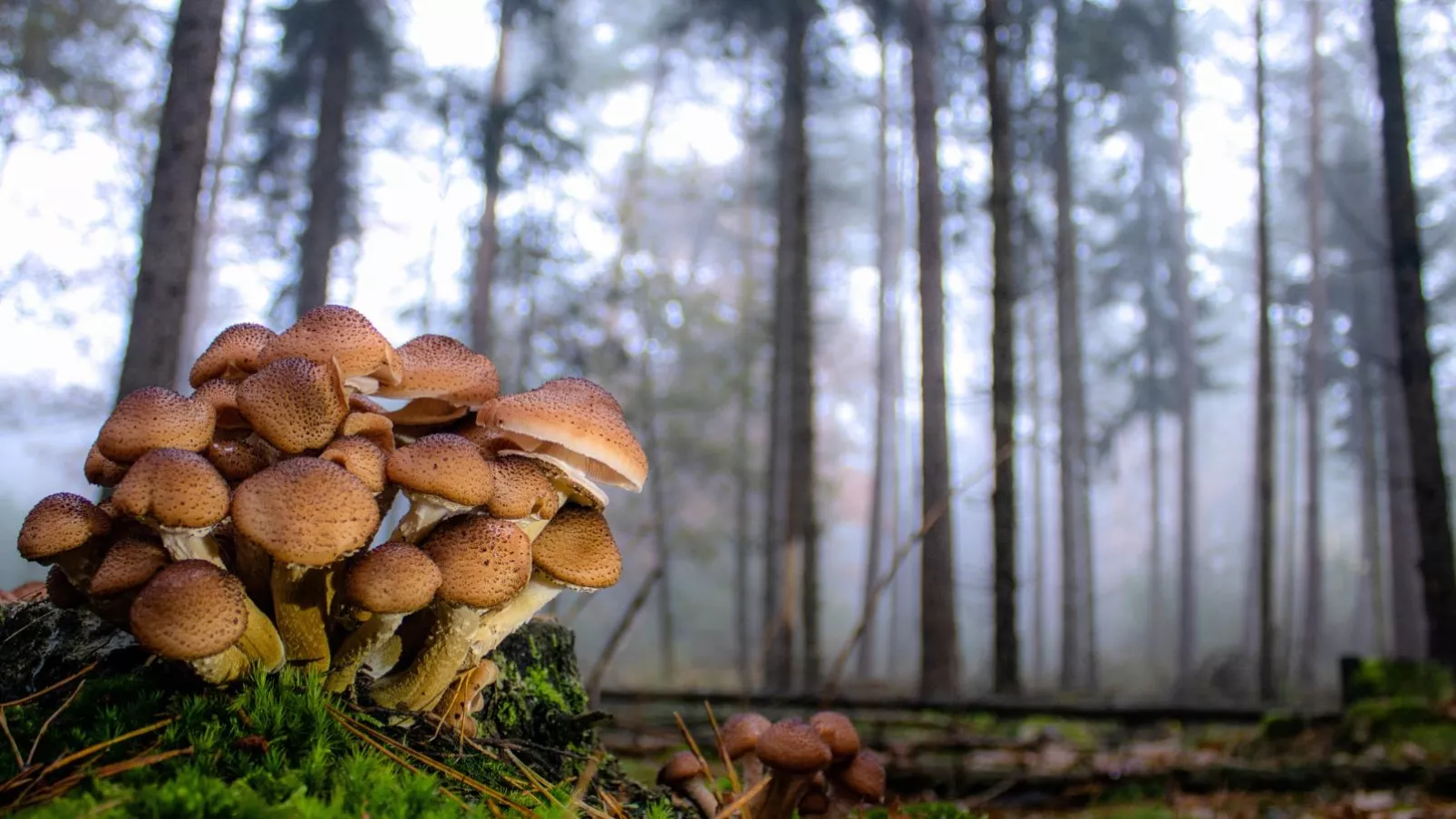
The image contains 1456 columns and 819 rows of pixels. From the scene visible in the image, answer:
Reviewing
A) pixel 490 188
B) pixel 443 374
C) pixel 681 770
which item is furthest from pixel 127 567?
pixel 490 188

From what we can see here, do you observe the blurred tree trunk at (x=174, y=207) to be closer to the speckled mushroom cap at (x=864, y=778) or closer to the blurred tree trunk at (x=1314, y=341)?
the speckled mushroom cap at (x=864, y=778)

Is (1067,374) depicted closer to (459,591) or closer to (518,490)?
(518,490)

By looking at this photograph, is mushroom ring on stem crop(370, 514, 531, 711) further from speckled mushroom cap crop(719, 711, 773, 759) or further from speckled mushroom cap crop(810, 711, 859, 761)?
speckled mushroom cap crop(810, 711, 859, 761)

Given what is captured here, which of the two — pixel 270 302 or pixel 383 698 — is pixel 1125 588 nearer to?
pixel 270 302

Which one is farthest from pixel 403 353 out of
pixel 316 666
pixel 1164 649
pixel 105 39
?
pixel 1164 649

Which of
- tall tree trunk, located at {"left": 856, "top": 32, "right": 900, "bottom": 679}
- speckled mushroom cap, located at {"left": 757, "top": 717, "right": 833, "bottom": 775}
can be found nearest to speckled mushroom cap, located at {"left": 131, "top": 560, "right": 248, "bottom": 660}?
speckled mushroom cap, located at {"left": 757, "top": 717, "right": 833, "bottom": 775}
